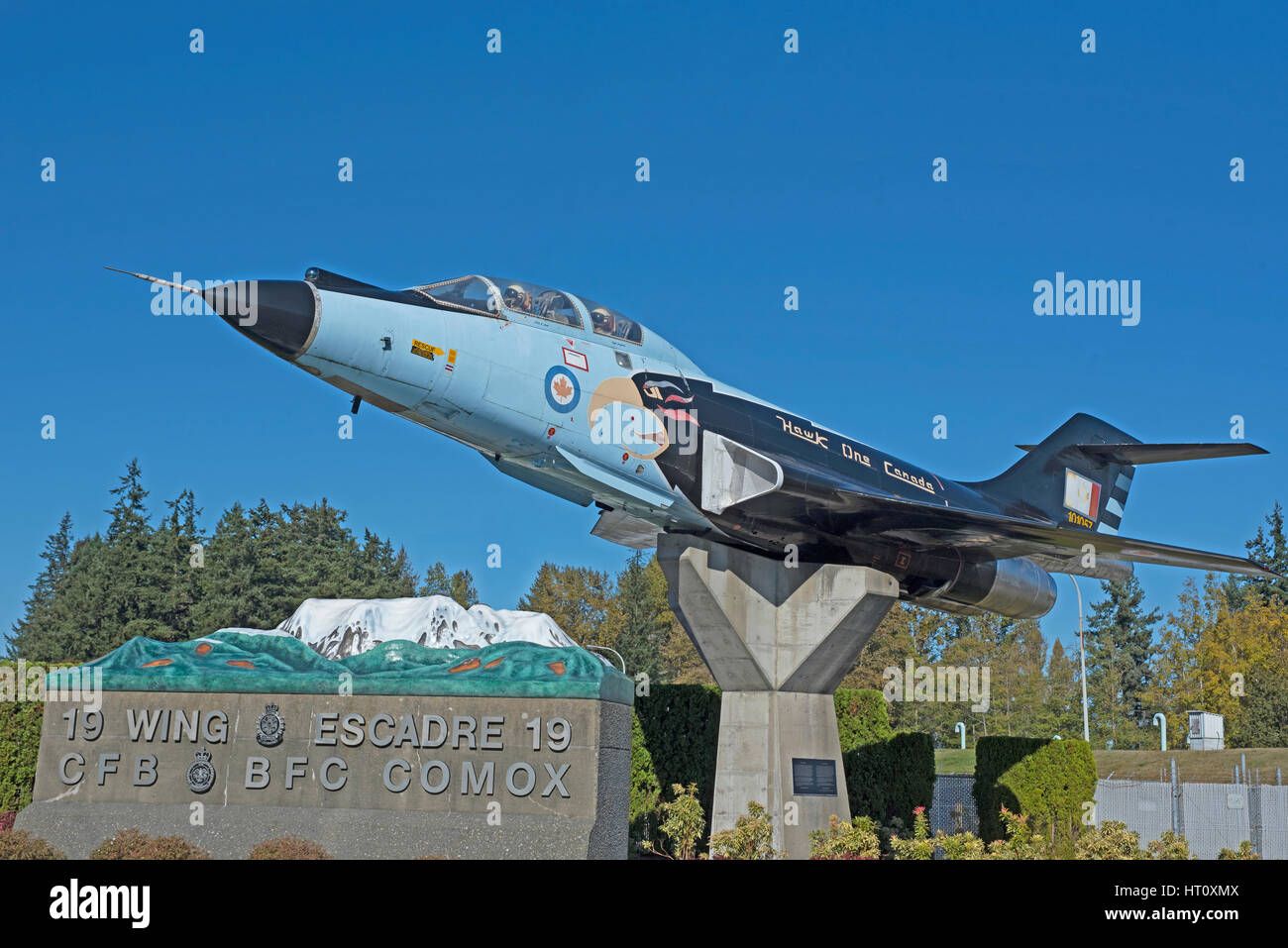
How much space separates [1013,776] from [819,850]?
36.6 feet

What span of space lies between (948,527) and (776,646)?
11.1 ft

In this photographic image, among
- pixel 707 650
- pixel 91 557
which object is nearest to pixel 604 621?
pixel 91 557

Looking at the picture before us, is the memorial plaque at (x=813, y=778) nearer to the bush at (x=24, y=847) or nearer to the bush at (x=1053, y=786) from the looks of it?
the bush at (x=1053, y=786)

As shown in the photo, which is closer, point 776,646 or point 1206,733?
point 776,646

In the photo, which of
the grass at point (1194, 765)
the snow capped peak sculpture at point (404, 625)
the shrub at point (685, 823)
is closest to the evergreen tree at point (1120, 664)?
the grass at point (1194, 765)

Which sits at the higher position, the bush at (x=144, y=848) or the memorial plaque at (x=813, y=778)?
the memorial plaque at (x=813, y=778)

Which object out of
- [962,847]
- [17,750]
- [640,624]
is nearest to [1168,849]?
[962,847]

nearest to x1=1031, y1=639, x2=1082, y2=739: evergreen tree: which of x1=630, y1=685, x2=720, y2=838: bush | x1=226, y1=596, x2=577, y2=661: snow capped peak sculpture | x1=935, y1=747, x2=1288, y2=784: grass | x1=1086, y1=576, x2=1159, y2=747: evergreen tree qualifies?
x1=1086, y1=576, x2=1159, y2=747: evergreen tree

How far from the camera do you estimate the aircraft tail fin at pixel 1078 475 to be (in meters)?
23.8

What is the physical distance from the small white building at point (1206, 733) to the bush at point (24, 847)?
138 ft

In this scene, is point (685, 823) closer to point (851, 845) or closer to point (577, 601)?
point (851, 845)

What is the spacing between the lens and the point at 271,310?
12219 mm

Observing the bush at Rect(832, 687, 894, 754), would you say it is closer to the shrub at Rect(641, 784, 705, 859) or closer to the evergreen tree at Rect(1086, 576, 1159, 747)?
the shrub at Rect(641, 784, 705, 859)
